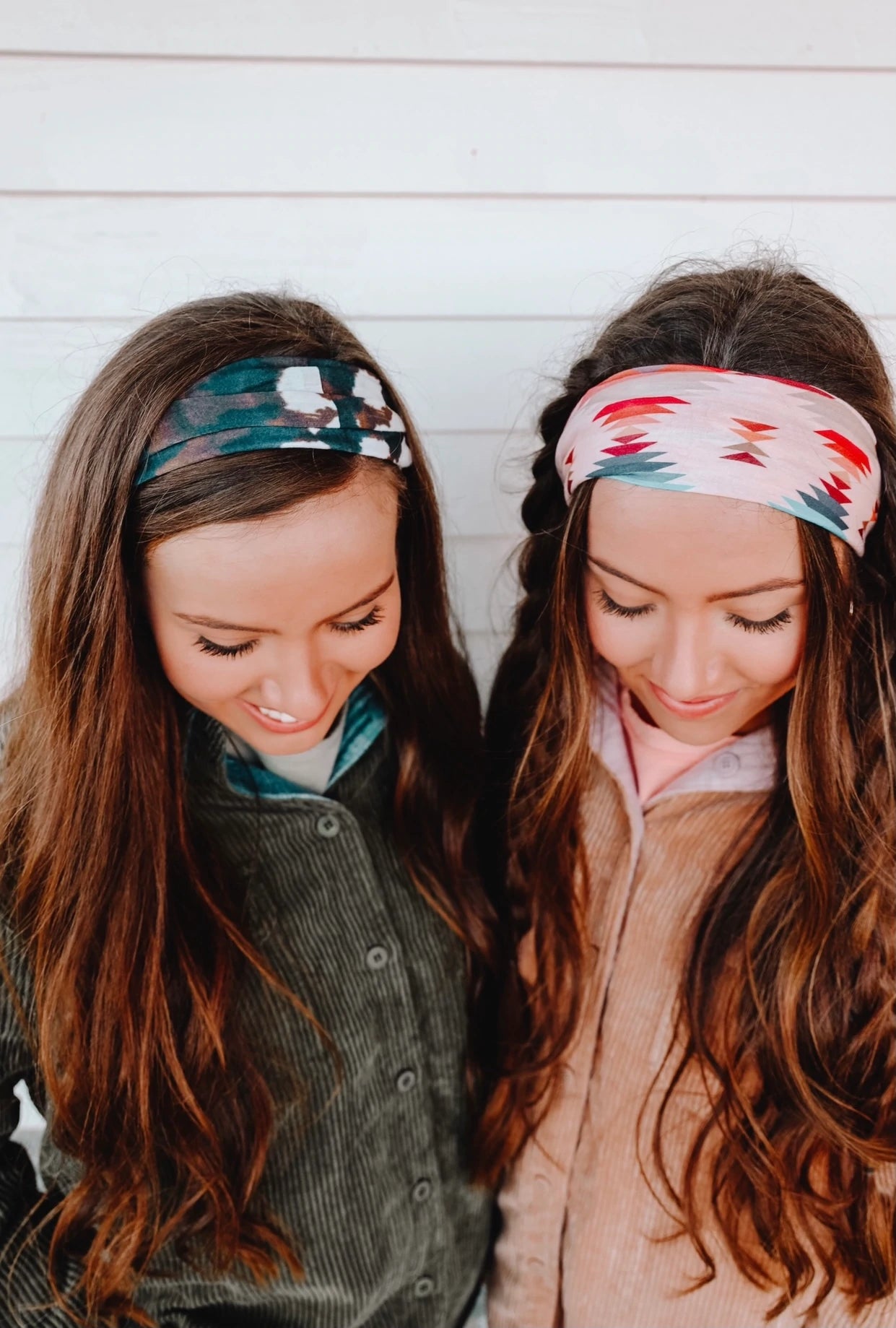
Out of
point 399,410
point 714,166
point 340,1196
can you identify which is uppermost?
point 714,166

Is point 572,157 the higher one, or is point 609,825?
point 572,157

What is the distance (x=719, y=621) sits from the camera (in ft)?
3.99

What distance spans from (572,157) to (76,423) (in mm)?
986

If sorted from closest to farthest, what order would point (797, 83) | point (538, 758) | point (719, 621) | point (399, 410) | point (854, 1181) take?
point (719, 621) → point (399, 410) → point (854, 1181) → point (538, 758) → point (797, 83)

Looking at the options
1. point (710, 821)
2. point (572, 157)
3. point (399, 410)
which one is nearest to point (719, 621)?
point (710, 821)

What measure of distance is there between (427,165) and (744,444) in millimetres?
855

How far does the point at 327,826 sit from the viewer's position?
143 centimetres

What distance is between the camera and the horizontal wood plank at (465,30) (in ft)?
5.18

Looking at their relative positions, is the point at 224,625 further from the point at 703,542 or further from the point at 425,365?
the point at 425,365

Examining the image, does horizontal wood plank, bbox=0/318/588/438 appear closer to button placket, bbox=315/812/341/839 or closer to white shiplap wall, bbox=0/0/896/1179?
white shiplap wall, bbox=0/0/896/1179

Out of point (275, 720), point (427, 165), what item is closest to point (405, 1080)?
point (275, 720)

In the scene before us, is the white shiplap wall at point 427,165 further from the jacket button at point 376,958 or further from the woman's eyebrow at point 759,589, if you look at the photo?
the jacket button at point 376,958

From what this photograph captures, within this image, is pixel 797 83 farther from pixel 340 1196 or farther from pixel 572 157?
pixel 340 1196

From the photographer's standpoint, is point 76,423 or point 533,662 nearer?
point 76,423
